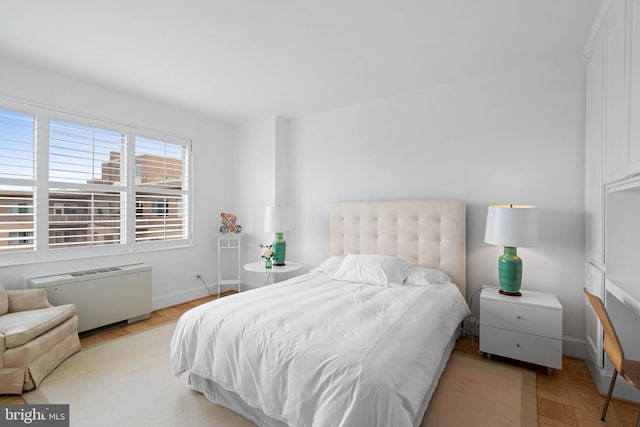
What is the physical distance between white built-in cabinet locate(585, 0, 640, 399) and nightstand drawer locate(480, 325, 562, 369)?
0.88ft

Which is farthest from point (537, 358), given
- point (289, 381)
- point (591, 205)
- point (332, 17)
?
point (332, 17)

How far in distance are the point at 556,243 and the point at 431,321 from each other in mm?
1582

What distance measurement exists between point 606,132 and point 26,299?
15.6 feet

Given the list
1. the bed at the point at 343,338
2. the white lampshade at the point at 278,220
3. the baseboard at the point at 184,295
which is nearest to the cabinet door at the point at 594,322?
the bed at the point at 343,338

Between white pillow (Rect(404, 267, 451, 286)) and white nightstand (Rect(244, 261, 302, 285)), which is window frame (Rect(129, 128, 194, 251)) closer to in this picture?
white nightstand (Rect(244, 261, 302, 285))

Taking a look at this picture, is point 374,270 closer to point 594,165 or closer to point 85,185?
point 594,165

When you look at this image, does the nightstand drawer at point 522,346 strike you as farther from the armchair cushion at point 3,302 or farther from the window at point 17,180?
the window at point 17,180

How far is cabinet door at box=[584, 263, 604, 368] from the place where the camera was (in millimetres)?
2117

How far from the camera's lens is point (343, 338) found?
1622 mm

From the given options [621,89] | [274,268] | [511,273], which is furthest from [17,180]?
[621,89]

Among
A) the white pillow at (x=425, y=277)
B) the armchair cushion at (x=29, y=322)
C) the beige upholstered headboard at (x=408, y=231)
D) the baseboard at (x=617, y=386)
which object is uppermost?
the beige upholstered headboard at (x=408, y=231)

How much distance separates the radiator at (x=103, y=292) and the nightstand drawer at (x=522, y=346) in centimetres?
358

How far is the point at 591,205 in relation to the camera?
2.38 meters

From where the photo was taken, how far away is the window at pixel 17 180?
2.72m
